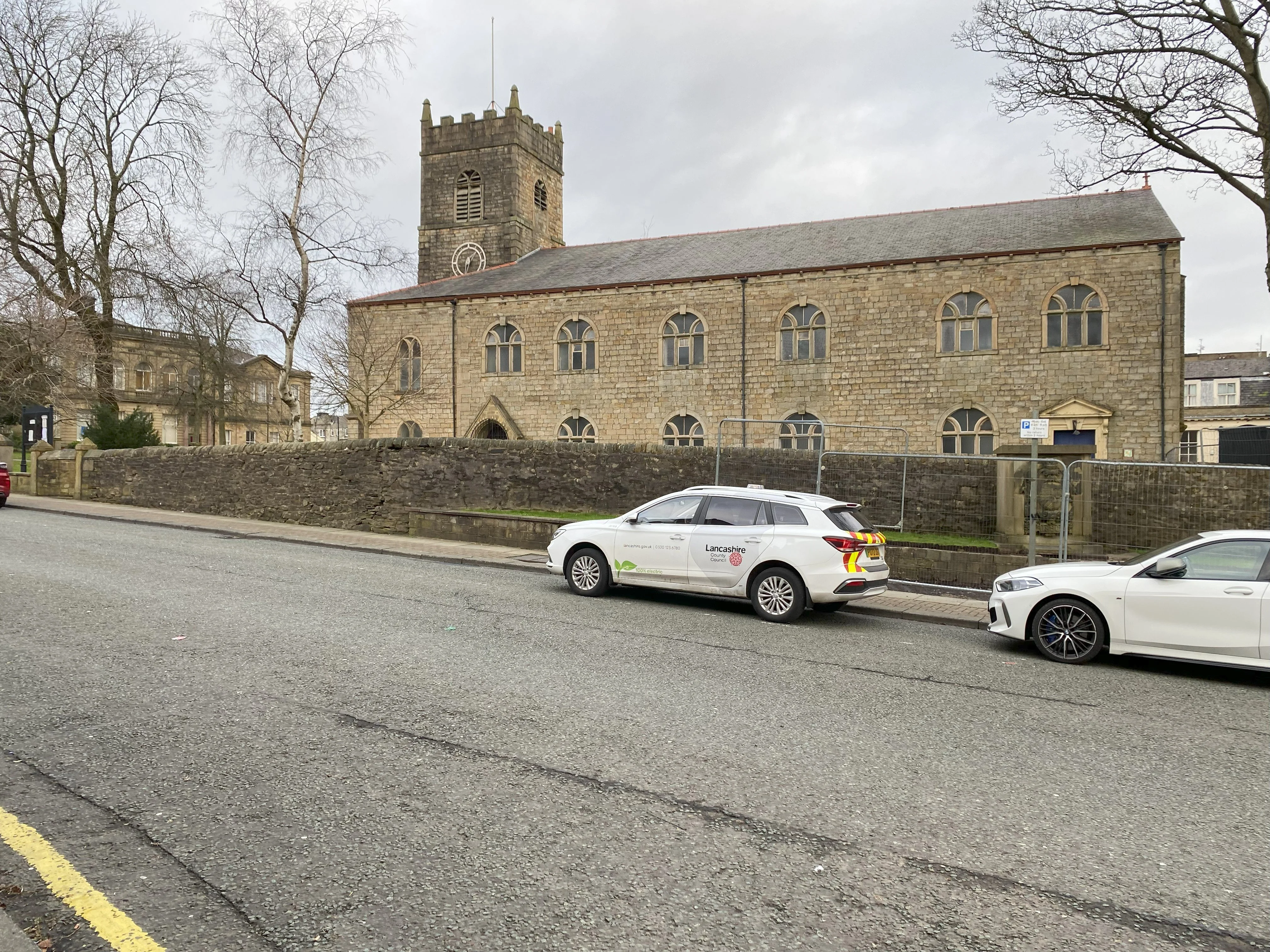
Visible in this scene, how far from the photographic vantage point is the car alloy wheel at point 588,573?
1114 cm

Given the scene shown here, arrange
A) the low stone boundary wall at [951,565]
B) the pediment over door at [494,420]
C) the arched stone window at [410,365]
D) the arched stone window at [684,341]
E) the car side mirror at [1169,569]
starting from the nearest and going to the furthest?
the car side mirror at [1169,569] < the low stone boundary wall at [951,565] < the arched stone window at [684,341] < the pediment over door at [494,420] < the arched stone window at [410,365]

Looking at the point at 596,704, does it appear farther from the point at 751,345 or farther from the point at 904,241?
the point at 904,241

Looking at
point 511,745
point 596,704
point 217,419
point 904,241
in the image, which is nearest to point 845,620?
point 596,704

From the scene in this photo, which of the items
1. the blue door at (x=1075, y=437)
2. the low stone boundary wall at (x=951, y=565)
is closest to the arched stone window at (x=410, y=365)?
the blue door at (x=1075, y=437)

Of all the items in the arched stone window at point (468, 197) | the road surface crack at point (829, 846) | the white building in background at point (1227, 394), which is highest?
the arched stone window at point (468, 197)

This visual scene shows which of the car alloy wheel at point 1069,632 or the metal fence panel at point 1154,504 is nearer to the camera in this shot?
the car alloy wheel at point 1069,632

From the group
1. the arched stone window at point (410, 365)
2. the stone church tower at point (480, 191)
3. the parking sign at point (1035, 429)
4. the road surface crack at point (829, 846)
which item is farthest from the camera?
the stone church tower at point (480, 191)

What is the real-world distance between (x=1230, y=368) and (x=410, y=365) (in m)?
63.6

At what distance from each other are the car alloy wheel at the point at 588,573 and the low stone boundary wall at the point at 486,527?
3.82 meters

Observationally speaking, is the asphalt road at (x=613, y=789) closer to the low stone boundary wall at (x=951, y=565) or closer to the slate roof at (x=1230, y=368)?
the low stone boundary wall at (x=951, y=565)

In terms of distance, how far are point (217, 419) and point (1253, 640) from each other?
47636mm

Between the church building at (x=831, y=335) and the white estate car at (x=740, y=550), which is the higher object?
the church building at (x=831, y=335)

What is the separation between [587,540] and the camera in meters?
11.2

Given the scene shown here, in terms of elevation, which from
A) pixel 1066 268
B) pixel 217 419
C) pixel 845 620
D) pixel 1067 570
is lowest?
pixel 845 620
